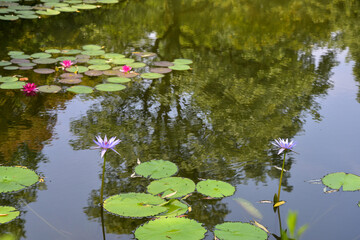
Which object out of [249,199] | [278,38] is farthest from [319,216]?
[278,38]

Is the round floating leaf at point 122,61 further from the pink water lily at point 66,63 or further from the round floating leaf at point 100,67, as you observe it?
the pink water lily at point 66,63

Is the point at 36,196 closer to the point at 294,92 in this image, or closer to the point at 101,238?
the point at 101,238

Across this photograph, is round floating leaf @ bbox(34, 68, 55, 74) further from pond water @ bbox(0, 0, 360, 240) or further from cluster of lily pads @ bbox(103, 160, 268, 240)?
cluster of lily pads @ bbox(103, 160, 268, 240)

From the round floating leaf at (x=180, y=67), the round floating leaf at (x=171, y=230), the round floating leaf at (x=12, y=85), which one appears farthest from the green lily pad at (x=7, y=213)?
the round floating leaf at (x=180, y=67)

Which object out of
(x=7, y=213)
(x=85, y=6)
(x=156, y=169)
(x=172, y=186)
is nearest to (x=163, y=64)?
(x=156, y=169)

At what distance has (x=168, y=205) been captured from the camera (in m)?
2.10

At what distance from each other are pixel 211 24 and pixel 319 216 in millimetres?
4819

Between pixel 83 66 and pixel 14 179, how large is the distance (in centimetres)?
240

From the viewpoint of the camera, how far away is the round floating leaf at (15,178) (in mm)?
2256

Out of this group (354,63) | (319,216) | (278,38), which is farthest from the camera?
(278,38)

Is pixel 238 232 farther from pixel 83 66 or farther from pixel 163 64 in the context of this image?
pixel 83 66

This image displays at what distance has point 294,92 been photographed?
154 inches

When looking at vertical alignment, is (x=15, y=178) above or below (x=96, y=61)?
below

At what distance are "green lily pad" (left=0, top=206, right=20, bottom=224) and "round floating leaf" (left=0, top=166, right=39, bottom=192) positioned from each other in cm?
16
